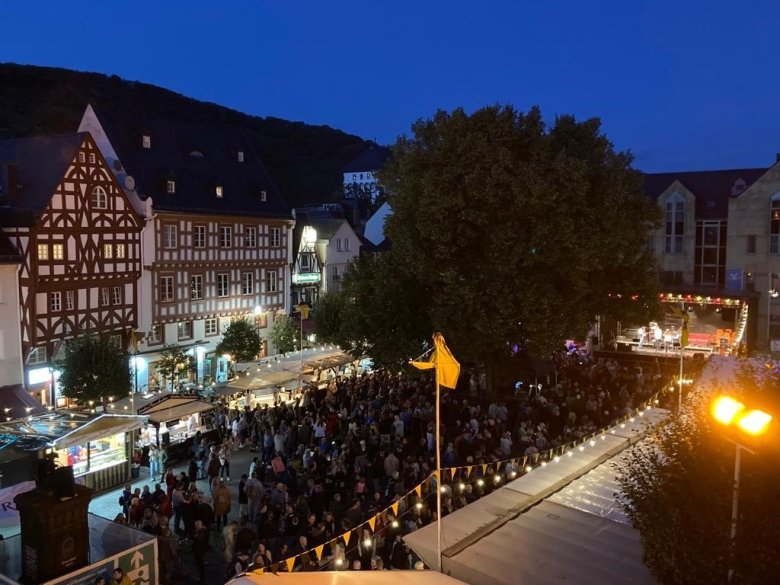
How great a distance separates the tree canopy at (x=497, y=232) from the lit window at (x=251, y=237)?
1443 centimetres

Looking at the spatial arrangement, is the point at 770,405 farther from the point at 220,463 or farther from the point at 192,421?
the point at 192,421

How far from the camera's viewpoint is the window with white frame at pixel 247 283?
3506 cm

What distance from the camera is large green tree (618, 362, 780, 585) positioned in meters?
6.94

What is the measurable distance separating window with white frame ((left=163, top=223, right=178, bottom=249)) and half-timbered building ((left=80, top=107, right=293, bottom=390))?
47mm

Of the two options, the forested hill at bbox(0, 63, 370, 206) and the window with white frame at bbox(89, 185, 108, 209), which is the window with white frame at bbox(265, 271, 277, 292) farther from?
the forested hill at bbox(0, 63, 370, 206)

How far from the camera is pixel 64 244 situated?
83.6ft

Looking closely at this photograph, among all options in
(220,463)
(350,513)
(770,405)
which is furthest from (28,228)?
(770,405)

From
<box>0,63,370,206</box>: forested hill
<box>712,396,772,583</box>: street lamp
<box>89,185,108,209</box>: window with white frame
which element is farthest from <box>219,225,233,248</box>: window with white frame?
<box>712,396,772,583</box>: street lamp

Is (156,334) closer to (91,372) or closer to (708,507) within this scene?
(91,372)

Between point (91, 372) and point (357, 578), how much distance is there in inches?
664

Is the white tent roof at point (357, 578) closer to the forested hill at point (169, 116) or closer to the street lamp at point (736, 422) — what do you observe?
the street lamp at point (736, 422)

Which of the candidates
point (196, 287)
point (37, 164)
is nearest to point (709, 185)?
point (196, 287)

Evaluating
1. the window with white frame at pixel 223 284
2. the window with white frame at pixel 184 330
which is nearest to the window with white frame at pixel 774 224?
the window with white frame at pixel 223 284

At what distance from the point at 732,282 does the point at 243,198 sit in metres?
28.3
